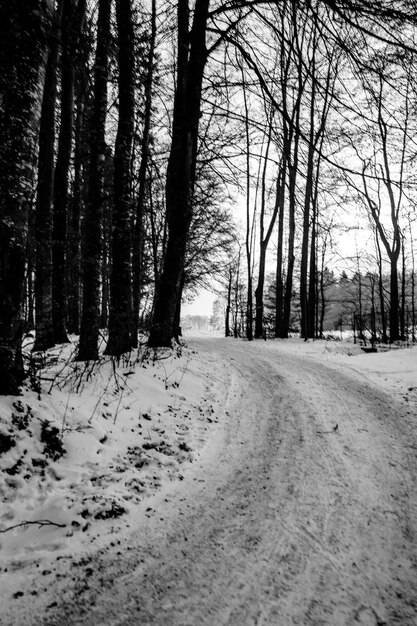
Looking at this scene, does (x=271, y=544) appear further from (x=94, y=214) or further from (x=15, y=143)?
(x=94, y=214)

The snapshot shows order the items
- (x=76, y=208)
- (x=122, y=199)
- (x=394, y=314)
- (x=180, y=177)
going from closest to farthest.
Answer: (x=122, y=199) → (x=180, y=177) → (x=76, y=208) → (x=394, y=314)

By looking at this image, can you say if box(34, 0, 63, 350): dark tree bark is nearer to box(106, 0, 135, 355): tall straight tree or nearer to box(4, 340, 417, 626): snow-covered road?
box(106, 0, 135, 355): tall straight tree

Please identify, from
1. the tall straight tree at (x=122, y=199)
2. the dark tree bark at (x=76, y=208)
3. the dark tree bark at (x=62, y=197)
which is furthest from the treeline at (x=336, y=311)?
the tall straight tree at (x=122, y=199)

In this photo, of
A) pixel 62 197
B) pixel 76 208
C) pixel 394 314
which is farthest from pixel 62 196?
pixel 394 314

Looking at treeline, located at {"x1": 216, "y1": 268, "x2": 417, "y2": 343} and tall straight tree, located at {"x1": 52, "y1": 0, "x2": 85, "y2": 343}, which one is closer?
tall straight tree, located at {"x1": 52, "y1": 0, "x2": 85, "y2": 343}

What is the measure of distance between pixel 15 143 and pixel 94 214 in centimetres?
356

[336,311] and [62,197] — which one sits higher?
[62,197]

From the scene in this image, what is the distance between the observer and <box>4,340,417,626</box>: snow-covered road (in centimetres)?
175

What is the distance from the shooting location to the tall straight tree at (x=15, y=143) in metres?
2.97

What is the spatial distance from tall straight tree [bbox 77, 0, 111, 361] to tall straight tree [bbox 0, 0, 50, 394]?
3.08 m

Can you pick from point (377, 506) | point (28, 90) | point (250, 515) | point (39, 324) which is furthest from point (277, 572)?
point (39, 324)

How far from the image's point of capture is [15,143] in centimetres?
303

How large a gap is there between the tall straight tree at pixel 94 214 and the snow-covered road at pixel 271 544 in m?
3.58

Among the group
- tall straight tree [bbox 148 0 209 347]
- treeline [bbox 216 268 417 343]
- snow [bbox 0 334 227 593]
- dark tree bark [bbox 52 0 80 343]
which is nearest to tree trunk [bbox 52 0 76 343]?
dark tree bark [bbox 52 0 80 343]
